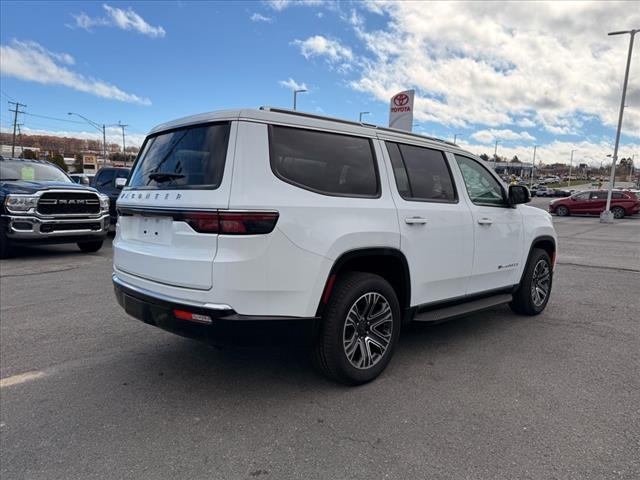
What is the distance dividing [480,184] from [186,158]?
2.96 metres

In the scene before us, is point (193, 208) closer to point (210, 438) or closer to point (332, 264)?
point (332, 264)

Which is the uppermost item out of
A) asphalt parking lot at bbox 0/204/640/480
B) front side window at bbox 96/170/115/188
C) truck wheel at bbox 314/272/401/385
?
front side window at bbox 96/170/115/188

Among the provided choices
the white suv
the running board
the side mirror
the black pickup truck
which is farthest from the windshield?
the side mirror

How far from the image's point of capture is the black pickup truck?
852 centimetres

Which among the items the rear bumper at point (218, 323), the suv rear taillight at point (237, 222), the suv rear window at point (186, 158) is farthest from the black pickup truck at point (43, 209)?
the suv rear taillight at point (237, 222)

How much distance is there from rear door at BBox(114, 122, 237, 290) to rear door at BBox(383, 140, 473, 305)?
145cm

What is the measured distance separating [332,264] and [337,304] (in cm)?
31

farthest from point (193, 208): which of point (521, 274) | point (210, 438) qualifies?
point (521, 274)

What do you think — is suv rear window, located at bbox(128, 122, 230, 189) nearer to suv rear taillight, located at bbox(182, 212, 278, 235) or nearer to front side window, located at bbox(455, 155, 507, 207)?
suv rear taillight, located at bbox(182, 212, 278, 235)

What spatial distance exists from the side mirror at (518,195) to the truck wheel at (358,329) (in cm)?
210

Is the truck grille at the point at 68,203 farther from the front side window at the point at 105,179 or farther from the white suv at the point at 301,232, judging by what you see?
the white suv at the point at 301,232

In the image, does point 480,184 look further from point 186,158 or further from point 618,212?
point 618,212

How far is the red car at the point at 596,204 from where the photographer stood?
88.7 ft

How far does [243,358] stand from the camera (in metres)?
3.97
